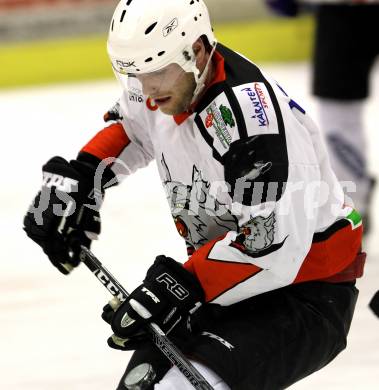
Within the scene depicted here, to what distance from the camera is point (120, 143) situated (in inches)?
91.6

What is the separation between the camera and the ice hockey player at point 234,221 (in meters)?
1.91

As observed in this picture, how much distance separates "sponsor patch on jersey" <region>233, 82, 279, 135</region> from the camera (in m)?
1.89

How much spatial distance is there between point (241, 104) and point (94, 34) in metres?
4.75

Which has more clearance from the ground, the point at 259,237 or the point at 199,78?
the point at 199,78

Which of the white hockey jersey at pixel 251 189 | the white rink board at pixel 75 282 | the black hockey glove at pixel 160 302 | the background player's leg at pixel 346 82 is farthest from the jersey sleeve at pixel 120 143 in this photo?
the background player's leg at pixel 346 82

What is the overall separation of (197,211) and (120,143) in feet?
1.02

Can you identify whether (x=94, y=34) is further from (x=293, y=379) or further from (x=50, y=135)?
(x=293, y=379)

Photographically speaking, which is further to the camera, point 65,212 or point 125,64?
point 65,212

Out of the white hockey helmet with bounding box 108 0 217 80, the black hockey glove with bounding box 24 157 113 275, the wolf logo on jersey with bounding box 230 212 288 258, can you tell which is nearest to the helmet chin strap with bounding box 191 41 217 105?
the white hockey helmet with bounding box 108 0 217 80

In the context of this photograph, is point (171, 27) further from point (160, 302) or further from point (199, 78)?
point (160, 302)

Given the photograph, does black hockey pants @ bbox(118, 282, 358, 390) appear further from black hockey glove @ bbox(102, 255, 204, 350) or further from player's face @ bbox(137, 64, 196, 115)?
player's face @ bbox(137, 64, 196, 115)

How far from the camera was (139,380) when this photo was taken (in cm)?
191

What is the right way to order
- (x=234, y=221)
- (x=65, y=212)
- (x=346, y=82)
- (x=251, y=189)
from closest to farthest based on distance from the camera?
(x=251, y=189)
(x=234, y=221)
(x=65, y=212)
(x=346, y=82)

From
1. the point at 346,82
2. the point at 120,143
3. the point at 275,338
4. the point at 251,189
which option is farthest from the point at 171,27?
the point at 346,82
